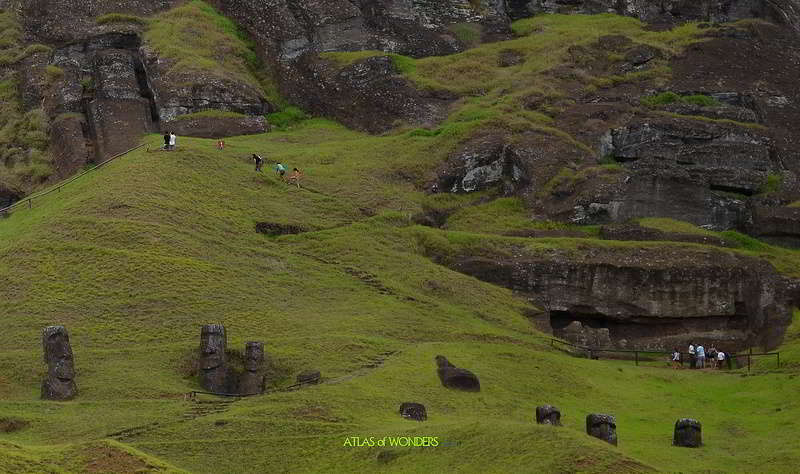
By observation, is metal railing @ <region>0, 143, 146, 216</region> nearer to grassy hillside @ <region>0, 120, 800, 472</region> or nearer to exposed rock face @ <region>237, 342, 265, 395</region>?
grassy hillside @ <region>0, 120, 800, 472</region>

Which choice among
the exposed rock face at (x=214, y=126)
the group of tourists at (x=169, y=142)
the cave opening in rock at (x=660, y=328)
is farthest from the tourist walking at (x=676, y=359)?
the exposed rock face at (x=214, y=126)

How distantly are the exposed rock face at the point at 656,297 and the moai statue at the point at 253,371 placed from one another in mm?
17833

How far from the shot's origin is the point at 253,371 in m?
57.1

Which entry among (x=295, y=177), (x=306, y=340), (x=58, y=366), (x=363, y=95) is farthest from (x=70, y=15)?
(x=58, y=366)

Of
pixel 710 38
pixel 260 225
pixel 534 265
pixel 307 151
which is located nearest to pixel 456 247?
pixel 534 265

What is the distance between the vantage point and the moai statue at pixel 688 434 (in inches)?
1977

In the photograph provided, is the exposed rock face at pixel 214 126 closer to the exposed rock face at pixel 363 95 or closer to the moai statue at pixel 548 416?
the exposed rock face at pixel 363 95

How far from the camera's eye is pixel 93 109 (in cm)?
8912

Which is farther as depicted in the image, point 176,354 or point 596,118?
point 596,118

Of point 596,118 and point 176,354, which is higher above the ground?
point 596,118

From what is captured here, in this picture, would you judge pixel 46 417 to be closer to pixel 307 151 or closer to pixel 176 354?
pixel 176 354

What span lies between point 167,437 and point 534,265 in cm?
2808

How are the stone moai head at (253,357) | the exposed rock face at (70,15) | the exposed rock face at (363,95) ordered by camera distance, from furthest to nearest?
Result: 1. the exposed rock face at (70,15)
2. the exposed rock face at (363,95)
3. the stone moai head at (253,357)

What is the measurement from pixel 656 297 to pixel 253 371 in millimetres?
22569
